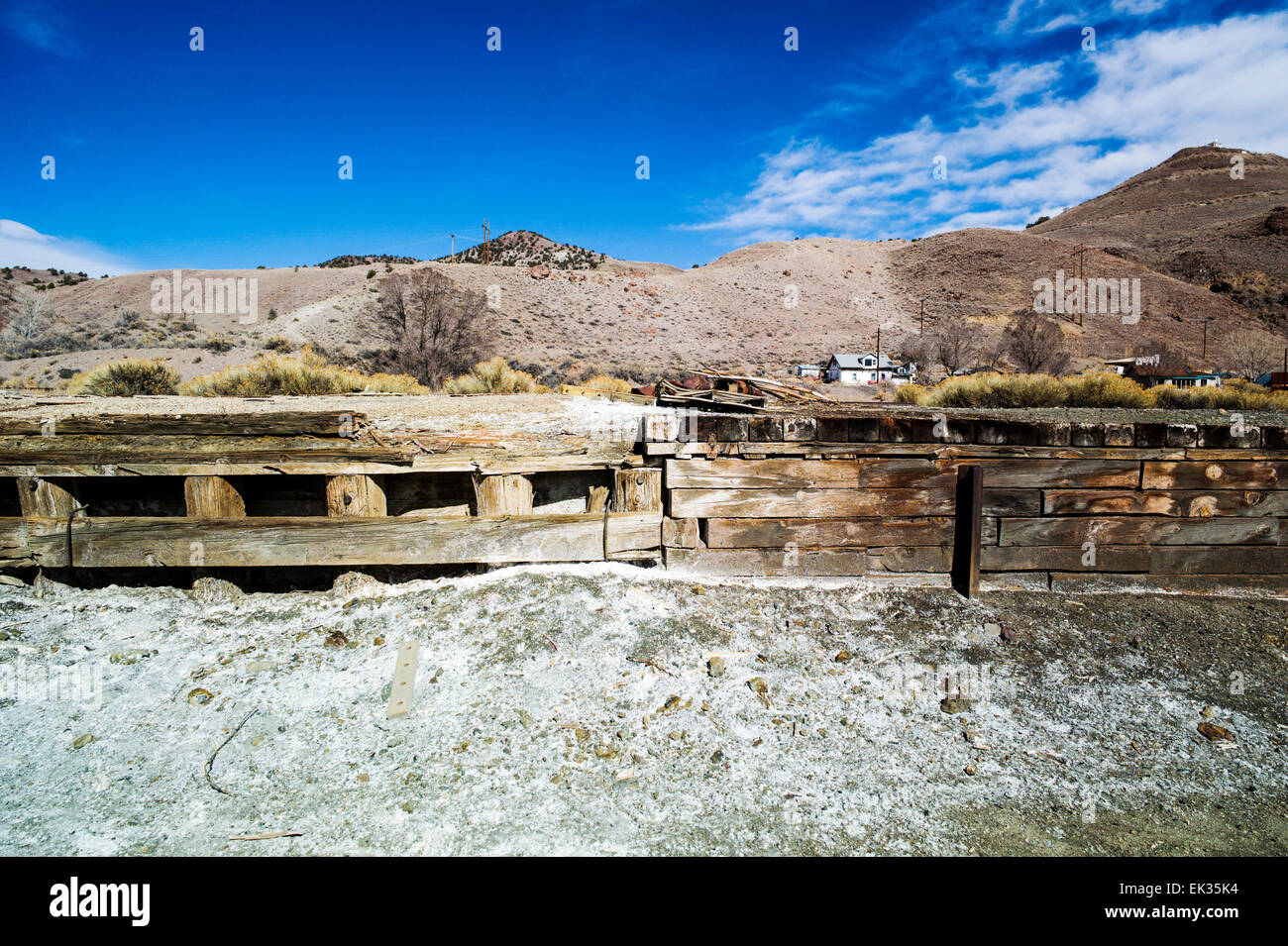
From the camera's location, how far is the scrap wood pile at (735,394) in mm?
5285

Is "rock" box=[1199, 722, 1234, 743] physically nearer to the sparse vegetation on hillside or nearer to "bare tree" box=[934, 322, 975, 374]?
"bare tree" box=[934, 322, 975, 374]

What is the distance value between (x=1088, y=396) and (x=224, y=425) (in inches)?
591

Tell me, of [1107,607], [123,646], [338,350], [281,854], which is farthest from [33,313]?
[1107,607]

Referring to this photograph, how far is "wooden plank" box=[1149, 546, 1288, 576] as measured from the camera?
4727 mm

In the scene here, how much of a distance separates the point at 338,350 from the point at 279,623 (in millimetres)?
28237

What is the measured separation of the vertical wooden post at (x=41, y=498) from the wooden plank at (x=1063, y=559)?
715 centimetres

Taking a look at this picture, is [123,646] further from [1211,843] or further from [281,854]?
[1211,843]

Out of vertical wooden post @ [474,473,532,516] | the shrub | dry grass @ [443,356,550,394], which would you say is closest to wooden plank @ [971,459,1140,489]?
vertical wooden post @ [474,473,532,516]

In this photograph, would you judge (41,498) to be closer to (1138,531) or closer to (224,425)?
(224,425)

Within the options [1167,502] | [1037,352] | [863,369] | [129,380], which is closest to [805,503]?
[1167,502]

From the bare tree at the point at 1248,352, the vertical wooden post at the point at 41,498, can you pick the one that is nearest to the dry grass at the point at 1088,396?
the vertical wooden post at the point at 41,498

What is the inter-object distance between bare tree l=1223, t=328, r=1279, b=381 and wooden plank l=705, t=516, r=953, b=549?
46.5 metres

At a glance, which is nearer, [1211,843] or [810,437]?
[1211,843]
